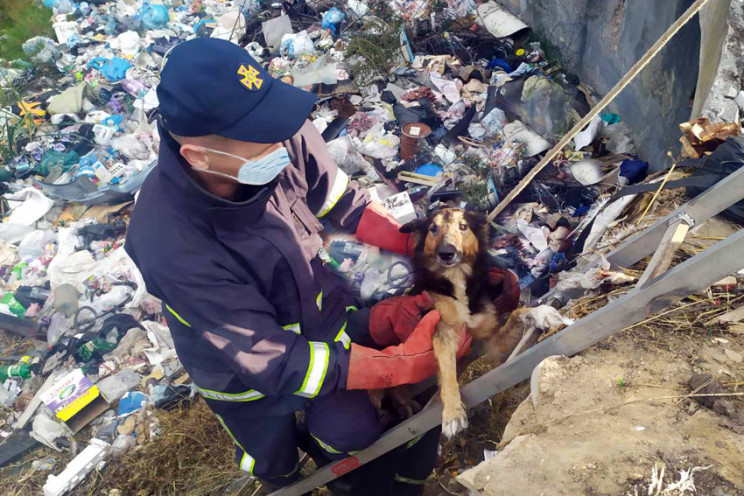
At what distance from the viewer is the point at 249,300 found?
6.61ft

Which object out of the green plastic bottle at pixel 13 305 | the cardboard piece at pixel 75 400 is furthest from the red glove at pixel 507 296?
the green plastic bottle at pixel 13 305

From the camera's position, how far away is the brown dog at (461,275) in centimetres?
253

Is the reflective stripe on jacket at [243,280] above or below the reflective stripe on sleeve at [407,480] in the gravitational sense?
above

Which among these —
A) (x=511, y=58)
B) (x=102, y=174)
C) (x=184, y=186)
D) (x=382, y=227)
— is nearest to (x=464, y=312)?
(x=382, y=227)

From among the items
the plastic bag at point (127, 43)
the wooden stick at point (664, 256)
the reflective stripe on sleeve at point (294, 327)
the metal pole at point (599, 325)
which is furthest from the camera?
the plastic bag at point (127, 43)

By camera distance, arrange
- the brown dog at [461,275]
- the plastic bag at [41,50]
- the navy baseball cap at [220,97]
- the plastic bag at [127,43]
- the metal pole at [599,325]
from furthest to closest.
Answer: the plastic bag at [41,50], the plastic bag at [127,43], the brown dog at [461,275], the navy baseball cap at [220,97], the metal pole at [599,325]

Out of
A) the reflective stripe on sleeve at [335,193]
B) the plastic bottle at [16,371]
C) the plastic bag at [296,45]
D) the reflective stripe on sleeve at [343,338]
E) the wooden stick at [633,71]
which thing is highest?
the wooden stick at [633,71]

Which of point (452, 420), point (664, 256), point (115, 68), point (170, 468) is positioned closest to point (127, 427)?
point (170, 468)

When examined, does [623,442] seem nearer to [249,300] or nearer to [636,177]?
[249,300]

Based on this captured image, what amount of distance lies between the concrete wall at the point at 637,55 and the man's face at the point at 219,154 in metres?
3.19

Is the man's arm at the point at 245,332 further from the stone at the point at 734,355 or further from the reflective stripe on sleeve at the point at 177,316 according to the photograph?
the stone at the point at 734,355

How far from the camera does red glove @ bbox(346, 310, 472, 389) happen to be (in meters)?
2.17

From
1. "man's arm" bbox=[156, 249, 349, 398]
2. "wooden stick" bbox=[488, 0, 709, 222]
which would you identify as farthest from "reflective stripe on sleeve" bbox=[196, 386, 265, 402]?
"wooden stick" bbox=[488, 0, 709, 222]

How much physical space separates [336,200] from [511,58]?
4.66m
